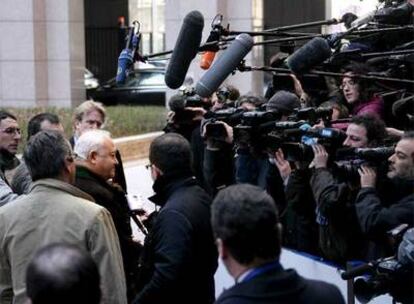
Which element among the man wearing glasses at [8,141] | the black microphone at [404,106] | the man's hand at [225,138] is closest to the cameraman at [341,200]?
the black microphone at [404,106]

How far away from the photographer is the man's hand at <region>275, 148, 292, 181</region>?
7.33m

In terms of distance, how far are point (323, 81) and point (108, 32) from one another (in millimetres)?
26241

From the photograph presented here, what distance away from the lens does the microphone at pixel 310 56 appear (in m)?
5.98

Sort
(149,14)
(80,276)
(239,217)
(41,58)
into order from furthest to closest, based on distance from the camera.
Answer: (149,14)
(41,58)
(239,217)
(80,276)

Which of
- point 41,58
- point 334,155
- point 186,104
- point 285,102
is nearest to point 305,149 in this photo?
point 334,155

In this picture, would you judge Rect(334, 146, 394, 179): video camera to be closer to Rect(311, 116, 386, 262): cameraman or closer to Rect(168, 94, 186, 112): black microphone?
Rect(311, 116, 386, 262): cameraman

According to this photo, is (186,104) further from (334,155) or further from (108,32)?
(108,32)

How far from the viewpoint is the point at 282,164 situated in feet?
24.2

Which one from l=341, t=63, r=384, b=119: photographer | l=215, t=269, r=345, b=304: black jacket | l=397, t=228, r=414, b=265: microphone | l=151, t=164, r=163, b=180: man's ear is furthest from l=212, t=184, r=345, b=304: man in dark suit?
l=341, t=63, r=384, b=119: photographer

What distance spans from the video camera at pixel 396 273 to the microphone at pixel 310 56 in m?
1.08

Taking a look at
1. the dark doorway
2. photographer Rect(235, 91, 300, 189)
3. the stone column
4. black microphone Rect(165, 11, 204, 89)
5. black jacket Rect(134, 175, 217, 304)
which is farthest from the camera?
the dark doorway

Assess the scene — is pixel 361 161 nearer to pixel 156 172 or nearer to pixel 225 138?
pixel 156 172

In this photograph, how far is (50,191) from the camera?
5473mm

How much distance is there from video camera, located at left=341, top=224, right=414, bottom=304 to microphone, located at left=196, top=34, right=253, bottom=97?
50.5 inches
